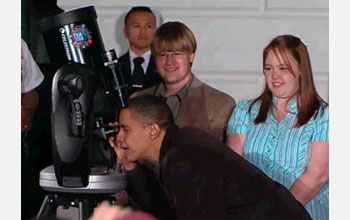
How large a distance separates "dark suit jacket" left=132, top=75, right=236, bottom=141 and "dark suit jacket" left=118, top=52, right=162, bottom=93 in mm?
23

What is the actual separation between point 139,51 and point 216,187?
2.20 feet

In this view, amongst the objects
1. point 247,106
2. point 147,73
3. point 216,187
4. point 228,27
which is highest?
point 228,27

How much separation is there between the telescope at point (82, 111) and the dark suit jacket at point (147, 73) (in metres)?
0.02

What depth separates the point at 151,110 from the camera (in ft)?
9.45

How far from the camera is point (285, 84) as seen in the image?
2.86 meters

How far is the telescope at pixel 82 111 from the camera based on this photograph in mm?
2822

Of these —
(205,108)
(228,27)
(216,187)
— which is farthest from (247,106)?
(216,187)

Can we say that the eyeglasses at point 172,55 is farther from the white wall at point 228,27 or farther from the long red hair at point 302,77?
the long red hair at point 302,77

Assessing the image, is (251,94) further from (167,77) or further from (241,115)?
(167,77)

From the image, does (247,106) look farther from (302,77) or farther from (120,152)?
(120,152)

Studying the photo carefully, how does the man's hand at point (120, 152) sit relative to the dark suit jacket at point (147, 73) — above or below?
below

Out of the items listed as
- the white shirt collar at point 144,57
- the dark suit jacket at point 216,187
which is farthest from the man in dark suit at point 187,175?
the white shirt collar at point 144,57

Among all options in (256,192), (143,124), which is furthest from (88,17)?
(256,192)
